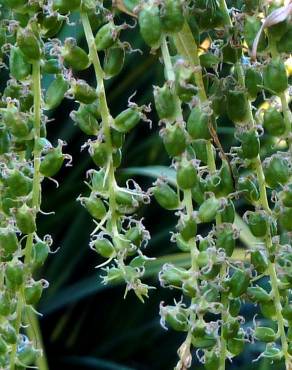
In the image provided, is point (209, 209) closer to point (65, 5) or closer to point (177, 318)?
point (177, 318)

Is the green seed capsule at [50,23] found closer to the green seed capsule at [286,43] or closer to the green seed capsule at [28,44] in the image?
the green seed capsule at [28,44]

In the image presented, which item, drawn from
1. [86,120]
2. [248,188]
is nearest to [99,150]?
[86,120]

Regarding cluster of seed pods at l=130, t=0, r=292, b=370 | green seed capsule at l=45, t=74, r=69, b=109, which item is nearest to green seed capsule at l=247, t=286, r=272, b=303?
cluster of seed pods at l=130, t=0, r=292, b=370

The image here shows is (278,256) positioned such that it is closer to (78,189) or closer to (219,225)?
(219,225)

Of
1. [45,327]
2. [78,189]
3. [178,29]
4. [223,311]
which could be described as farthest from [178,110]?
[45,327]

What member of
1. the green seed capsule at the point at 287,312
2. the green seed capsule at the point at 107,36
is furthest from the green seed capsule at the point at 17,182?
the green seed capsule at the point at 287,312
